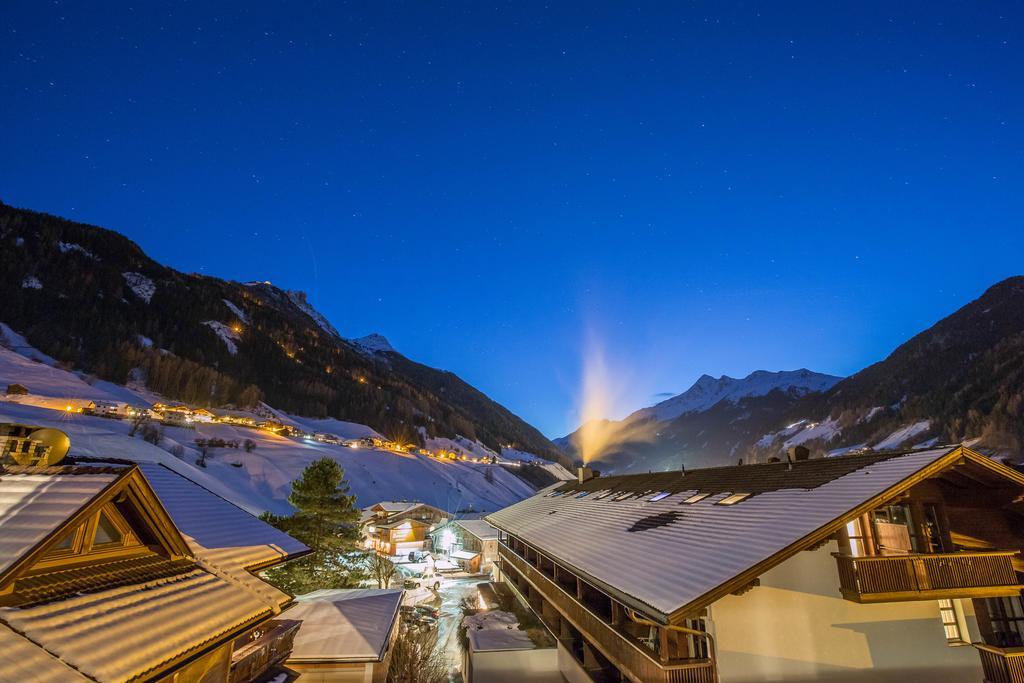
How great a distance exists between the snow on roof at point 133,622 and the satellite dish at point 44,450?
9.15 ft

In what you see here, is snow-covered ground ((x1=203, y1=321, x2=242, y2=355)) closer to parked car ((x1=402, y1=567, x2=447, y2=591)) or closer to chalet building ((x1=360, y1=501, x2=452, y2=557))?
chalet building ((x1=360, y1=501, x2=452, y2=557))

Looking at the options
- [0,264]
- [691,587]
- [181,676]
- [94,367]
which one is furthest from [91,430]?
[0,264]

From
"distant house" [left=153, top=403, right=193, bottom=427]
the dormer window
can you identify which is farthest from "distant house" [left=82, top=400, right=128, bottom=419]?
the dormer window

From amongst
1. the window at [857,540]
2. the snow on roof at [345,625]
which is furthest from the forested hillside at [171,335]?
the window at [857,540]

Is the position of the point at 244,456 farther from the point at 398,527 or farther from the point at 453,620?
the point at 453,620

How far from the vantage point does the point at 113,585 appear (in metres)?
7.75

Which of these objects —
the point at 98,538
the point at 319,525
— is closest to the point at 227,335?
the point at 319,525

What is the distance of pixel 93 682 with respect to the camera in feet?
18.9

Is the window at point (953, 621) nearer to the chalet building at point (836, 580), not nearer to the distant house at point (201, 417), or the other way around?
the chalet building at point (836, 580)

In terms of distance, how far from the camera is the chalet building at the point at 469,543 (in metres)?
49.5

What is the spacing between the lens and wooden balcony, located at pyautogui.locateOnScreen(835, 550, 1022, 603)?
10.3 metres

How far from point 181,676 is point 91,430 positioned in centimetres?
6075

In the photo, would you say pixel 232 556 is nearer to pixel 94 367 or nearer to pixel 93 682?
pixel 93 682

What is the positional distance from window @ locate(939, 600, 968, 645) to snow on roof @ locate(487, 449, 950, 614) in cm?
401
